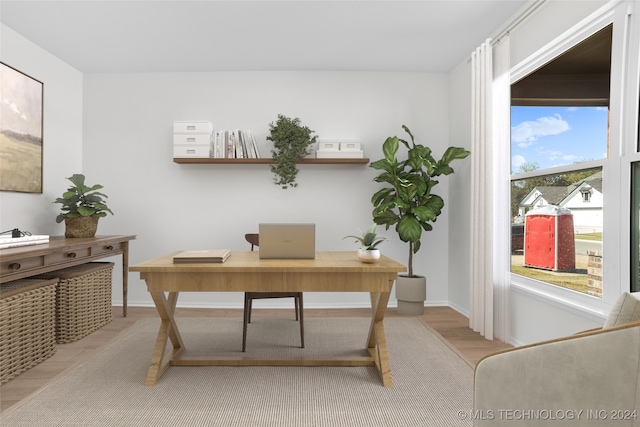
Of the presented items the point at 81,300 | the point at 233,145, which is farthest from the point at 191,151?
the point at 81,300

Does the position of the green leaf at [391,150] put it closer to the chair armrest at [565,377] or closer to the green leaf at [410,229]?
the green leaf at [410,229]

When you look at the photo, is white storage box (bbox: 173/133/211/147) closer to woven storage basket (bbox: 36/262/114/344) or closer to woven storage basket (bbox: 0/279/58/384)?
woven storage basket (bbox: 36/262/114/344)

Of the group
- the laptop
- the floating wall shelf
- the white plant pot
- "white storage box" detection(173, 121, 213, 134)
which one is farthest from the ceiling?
the white plant pot

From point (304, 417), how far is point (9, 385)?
5.89 ft

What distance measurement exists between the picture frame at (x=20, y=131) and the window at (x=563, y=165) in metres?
4.12

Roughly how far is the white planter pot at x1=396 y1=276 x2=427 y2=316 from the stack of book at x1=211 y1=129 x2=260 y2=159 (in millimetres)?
1987

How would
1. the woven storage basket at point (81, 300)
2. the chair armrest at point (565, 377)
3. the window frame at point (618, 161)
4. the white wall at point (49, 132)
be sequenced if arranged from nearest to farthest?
the chair armrest at point (565, 377), the window frame at point (618, 161), the woven storage basket at point (81, 300), the white wall at point (49, 132)

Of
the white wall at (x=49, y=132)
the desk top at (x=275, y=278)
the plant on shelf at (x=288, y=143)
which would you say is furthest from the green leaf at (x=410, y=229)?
the white wall at (x=49, y=132)

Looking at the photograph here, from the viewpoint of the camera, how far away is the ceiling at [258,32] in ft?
10.0

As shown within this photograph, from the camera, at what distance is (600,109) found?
2.46 metres

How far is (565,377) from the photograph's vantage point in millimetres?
1176

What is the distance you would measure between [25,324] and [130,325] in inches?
43.8

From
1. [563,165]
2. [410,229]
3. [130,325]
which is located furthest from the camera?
[410,229]

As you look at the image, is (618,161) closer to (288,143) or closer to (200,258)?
(200,258)
